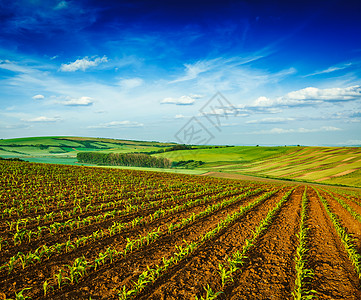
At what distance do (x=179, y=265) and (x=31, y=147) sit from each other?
455 feet

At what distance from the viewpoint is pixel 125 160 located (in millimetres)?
80750

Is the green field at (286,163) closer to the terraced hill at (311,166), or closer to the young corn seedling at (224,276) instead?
the terraced hill at (311,166)

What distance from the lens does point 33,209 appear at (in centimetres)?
1270

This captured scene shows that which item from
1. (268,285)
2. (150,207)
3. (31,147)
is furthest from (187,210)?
(31,147)

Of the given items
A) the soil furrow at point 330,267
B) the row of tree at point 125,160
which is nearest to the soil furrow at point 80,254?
the soil furrow at point 330,267

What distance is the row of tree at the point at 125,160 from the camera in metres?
75.7

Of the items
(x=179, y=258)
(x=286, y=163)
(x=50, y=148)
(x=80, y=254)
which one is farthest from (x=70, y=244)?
(x=50, y=148)

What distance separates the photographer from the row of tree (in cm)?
7569

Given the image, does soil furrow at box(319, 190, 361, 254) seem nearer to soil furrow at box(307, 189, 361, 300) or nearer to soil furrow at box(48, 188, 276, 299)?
soil furrow at box(307, 189, 361, 300)

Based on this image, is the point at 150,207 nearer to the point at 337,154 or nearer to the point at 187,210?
the point at 187,210

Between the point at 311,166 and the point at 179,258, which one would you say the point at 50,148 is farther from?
the point at 179,258

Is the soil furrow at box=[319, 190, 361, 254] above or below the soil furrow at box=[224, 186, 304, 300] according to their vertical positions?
below

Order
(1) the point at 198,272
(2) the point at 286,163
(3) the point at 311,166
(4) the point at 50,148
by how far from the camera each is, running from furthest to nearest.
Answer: (4) the point at 50,148
(2) the point at 286,163
(3) the point at 311,166
(1) the point at 198,272

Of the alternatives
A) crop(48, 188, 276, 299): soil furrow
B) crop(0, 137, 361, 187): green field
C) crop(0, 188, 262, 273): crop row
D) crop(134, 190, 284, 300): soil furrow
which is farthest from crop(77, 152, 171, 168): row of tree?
crop(134, 190, 284, 300): soil furrow
